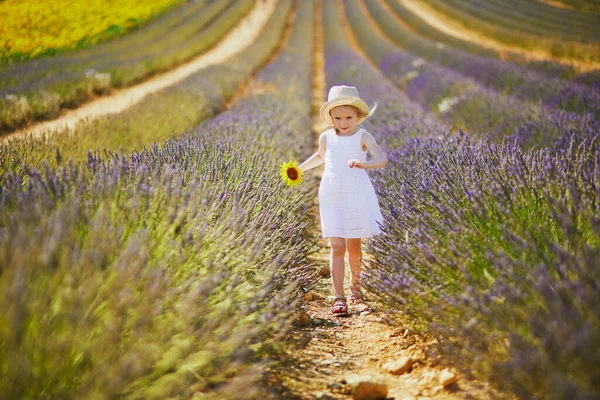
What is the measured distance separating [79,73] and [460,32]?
19.2m

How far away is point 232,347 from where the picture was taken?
5.12 feet

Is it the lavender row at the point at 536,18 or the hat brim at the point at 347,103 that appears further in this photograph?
the lavender row at the point at 536,18

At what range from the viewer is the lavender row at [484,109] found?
4.47 meters

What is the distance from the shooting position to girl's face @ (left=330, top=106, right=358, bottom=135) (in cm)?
301

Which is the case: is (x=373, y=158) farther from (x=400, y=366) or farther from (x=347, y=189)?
(x=400, y=366)

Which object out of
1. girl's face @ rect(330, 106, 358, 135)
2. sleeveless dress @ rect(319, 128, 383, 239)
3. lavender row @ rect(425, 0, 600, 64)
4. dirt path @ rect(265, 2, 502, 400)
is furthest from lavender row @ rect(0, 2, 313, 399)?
lavender row @ rect(425, 0, 600, 64)

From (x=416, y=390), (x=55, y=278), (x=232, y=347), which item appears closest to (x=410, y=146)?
(x=416, y=390)

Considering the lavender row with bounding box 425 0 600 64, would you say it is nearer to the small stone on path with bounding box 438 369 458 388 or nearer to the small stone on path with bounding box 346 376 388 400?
the small stone on path with bounding box 438 369 458 388

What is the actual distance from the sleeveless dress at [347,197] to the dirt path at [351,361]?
16.5 inches

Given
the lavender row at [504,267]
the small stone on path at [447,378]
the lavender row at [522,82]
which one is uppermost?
the lavender row at [522,82]

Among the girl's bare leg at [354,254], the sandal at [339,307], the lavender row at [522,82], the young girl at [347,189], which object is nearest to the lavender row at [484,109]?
the lavender row at [522,82]

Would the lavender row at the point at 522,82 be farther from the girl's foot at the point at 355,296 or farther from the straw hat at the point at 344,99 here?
the girl's foot at the point at 355,296

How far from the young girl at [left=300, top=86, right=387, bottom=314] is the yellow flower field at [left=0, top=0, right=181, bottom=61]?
2.72m

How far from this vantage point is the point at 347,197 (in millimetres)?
2955
